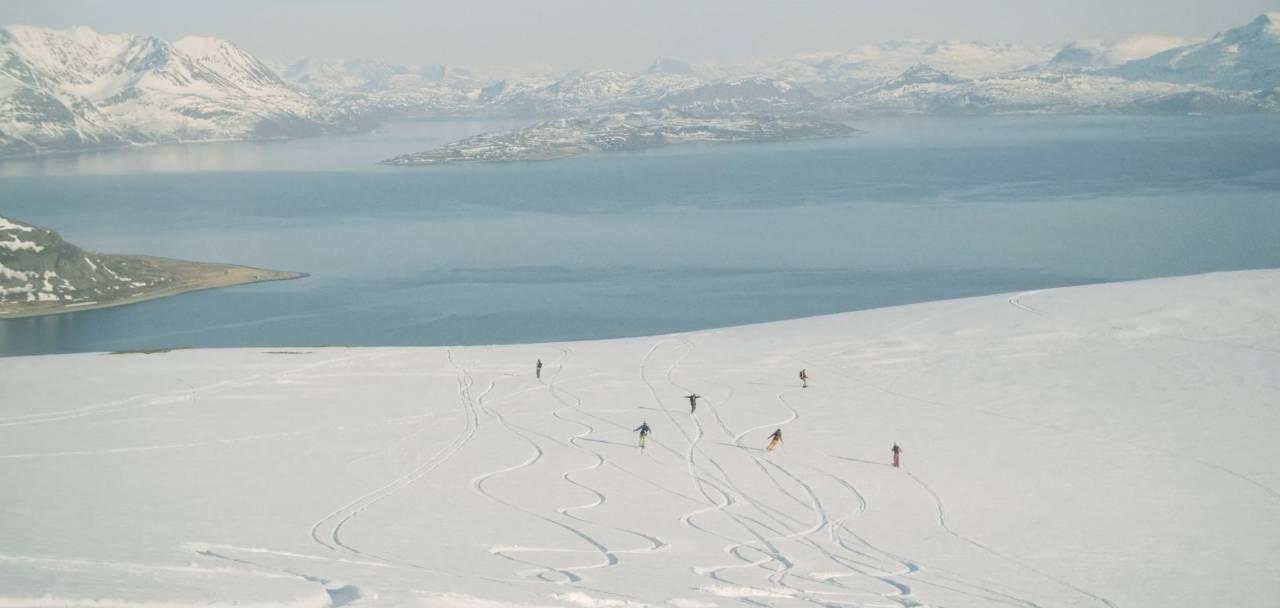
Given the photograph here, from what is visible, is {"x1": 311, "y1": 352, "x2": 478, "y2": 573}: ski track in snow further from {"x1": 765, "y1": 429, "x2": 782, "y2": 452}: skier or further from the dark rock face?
the dark rock face

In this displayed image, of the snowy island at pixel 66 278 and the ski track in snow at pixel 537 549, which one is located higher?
the snowy island at pixel 66 278

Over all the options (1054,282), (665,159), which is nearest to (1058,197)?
(1054,282)

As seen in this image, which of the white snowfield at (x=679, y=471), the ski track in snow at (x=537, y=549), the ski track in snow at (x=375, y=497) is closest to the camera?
the white snowfield at (x=679, y=471)

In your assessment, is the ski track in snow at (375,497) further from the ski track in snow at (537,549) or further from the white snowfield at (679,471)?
the ski track in snow at (537,549)

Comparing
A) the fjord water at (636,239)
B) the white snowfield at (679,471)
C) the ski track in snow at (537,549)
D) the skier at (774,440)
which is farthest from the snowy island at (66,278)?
the skier at (774,440)

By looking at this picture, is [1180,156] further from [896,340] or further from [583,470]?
[583,470]

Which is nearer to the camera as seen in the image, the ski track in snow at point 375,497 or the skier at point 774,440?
the ski track in snow at point 375,497

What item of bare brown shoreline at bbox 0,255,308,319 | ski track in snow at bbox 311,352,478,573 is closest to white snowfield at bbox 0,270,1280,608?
ski track in snow at bbox 311,352,478,573
